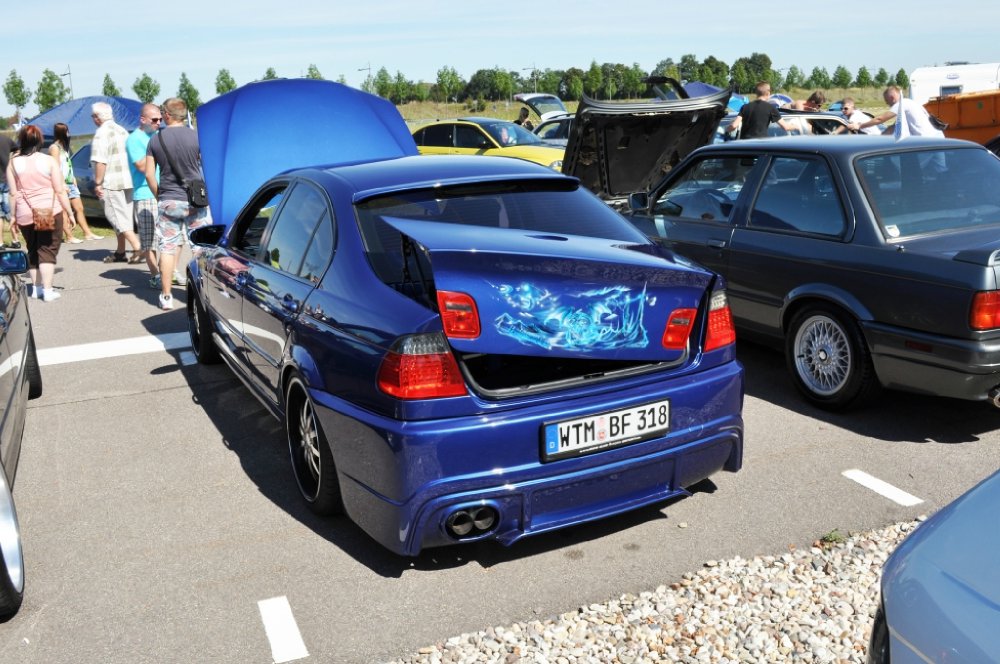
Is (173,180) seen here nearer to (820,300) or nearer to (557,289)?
(820,300)

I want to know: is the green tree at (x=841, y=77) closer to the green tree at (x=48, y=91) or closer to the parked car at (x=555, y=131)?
the green tree at (x=48, y=91)

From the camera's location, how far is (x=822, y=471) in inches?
183

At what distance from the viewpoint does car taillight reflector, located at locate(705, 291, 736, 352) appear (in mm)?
3922

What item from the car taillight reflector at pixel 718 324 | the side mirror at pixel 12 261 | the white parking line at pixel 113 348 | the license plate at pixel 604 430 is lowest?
the white parking line at pixel 113 348

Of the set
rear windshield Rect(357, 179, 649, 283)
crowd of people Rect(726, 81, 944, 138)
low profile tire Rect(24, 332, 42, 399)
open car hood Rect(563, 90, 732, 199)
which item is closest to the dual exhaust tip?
rear windshield Rect(357, 179, 649, 283)

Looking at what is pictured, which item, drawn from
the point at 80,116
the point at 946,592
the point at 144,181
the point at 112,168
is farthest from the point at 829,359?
the point at 80,116

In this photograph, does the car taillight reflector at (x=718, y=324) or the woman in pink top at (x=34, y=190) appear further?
the woman in pink top at (x=34, y=190)

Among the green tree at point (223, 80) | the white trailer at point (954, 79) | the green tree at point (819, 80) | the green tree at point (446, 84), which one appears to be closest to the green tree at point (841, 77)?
the green tree at point (819, 80)

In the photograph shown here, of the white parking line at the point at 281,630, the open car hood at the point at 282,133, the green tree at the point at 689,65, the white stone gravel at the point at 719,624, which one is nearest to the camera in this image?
the white stone gravel at the point at 719,624

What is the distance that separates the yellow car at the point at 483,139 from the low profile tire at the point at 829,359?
1065cm

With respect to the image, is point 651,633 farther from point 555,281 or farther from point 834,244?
point 834,244

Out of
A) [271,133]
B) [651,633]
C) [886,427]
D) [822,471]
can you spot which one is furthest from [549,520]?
[271,133]

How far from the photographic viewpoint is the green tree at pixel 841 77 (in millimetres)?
113062

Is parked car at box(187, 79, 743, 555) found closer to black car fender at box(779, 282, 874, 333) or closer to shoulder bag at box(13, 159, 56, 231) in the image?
black car fender at box(779, 282, 874, 333)
